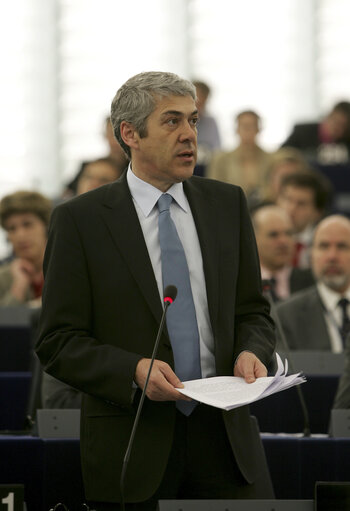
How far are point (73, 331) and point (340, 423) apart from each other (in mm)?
1158

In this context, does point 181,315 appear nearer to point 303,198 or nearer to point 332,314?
point 332,314

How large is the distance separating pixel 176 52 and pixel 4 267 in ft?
24.2

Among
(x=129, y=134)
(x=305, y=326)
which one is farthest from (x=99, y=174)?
(x=129, y=134)

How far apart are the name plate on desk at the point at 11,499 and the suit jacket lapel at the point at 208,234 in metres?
0.60

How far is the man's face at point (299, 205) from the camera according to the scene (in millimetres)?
8039

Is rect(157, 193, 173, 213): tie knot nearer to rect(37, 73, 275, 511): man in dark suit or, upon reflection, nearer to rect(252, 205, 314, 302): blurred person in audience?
rect(37, 73, 275, 511): man in dark suit

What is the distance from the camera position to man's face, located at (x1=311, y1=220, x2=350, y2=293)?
5789mm

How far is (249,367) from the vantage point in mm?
2641

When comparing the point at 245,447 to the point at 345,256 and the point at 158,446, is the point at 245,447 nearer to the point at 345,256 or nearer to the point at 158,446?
the point at 158,446

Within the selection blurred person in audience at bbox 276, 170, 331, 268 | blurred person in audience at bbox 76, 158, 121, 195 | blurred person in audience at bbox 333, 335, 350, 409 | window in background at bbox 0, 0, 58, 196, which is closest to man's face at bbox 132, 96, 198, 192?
blurred person in audience at bbox 333, 335, 350, 409

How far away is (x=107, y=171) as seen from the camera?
24.0 ft

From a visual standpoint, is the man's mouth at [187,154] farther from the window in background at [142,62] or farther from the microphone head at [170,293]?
the window in background at [142,62]

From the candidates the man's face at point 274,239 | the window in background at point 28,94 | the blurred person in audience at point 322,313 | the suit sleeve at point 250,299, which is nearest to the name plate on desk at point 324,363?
the blurred person in audience at point 322,313

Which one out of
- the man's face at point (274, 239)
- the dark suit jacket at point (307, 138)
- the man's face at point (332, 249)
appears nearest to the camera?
the man's face at point (332, 249)
